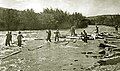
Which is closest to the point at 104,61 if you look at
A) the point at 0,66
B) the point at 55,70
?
the point at 55,70

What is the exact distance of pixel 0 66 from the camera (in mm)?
12516

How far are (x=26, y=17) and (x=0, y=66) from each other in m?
47.1

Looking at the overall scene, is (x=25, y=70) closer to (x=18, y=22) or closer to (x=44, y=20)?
(x=18, y=22)

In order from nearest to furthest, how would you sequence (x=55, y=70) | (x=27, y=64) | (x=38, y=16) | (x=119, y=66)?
(x=119, y=66), (x=55, y=70), (x=27, y=64), (x=38, y=16)

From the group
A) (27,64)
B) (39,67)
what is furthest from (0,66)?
(39,67)

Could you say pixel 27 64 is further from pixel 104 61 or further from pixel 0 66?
pixel 104 61

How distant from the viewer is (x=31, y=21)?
191ft

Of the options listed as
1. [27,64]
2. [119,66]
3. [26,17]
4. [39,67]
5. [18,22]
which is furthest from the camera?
[26,17]

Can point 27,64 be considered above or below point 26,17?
below

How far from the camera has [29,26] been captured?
57125 millimetres

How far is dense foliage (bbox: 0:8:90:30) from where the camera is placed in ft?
173

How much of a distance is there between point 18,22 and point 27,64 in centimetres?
4316

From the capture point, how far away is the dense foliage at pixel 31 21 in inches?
2076

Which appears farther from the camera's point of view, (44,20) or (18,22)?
(44,20)
